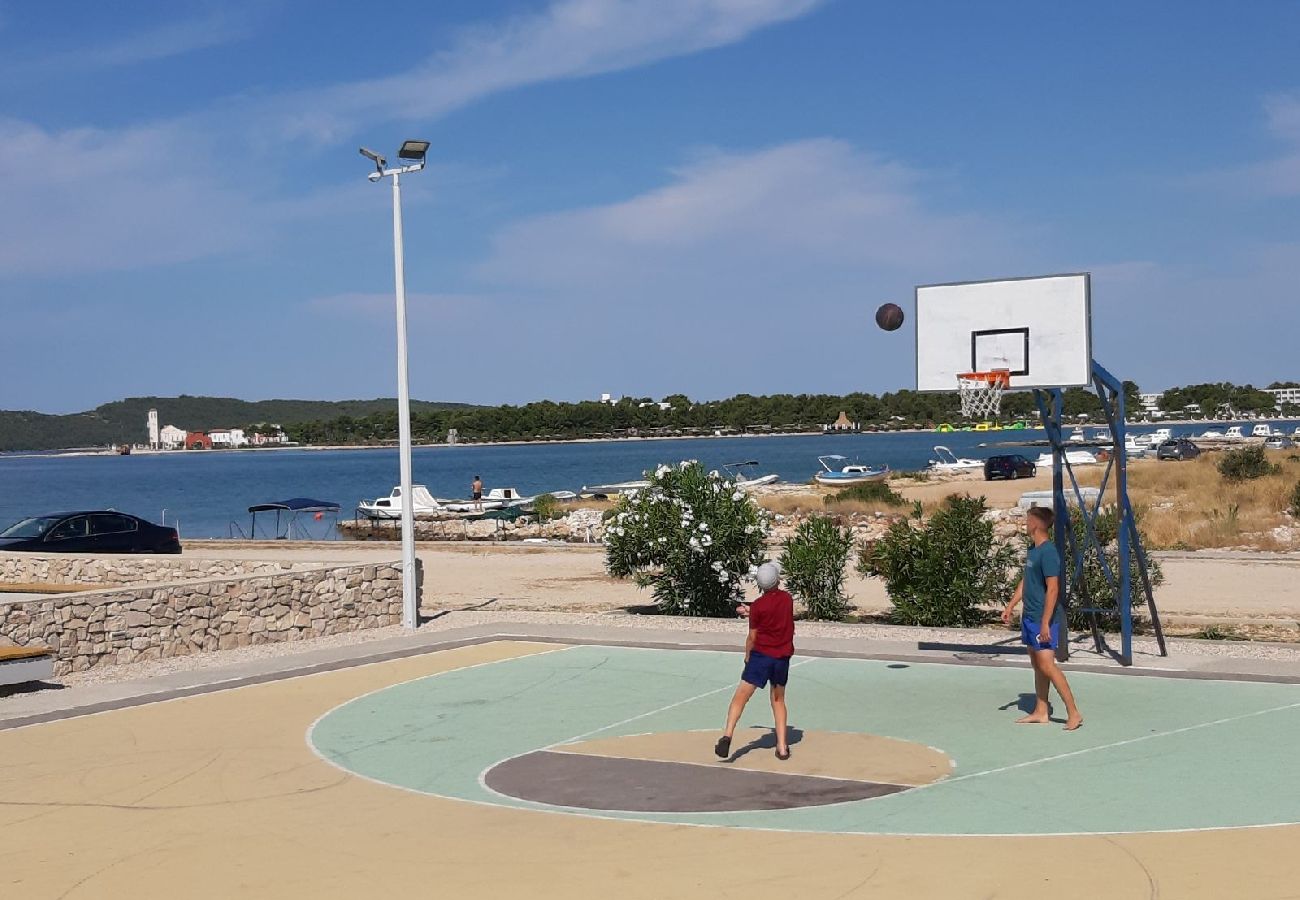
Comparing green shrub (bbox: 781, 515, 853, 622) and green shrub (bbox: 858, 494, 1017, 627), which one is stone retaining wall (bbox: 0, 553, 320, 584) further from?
green shrub (bbox: 858, 494, 1017, 627)

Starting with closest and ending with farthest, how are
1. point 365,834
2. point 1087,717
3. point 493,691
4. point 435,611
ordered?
point 365,834 < point 1087,717 < point 493,691 < point 435,611

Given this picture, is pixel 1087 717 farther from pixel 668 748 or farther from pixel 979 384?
pixel 979 384

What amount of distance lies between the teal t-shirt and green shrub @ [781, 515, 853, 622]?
9390 mm

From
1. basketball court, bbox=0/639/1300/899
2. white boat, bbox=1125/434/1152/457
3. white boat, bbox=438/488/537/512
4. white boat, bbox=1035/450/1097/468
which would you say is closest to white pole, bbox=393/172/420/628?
basketball court, bbox=0/639/1300/899

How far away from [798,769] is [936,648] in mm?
6852

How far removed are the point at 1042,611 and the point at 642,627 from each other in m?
9.06

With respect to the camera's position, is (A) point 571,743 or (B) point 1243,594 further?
(B) point 1243,594

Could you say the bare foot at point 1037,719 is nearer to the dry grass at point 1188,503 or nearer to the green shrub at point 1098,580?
the green shrub at point 1098,580

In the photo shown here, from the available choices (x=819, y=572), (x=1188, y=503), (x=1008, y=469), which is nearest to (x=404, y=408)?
(x=819, y=572)

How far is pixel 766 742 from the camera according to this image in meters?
12.0

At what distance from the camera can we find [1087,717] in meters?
12.8

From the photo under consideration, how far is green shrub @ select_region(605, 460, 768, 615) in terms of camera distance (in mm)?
21781

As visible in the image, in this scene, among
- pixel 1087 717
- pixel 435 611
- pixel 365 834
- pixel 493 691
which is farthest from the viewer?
pixel 435 611

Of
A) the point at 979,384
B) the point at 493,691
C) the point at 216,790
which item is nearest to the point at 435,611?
the point at 493,691
